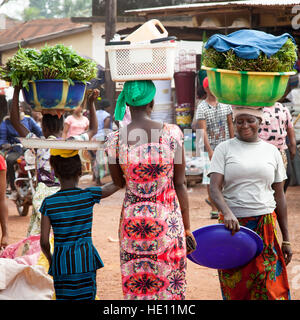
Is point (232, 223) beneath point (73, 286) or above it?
above

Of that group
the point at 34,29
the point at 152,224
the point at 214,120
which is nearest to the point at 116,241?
the point at 214,120

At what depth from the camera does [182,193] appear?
361 cm

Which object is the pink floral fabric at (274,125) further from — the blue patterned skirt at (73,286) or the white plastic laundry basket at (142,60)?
the blue patterned skirt at (73,286)

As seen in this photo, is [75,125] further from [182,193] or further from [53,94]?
[182,193]

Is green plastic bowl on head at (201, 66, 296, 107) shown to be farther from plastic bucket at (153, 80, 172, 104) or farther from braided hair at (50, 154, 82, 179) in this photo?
plastic bucket at (153, 80, 172, 104)

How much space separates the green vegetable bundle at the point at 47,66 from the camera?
4.79 m

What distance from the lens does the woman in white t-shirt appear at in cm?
393

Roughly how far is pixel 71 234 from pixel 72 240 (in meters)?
0.04

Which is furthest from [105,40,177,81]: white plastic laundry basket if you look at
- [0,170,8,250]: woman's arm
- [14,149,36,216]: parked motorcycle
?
[14,149,36,216]: parked motorcycle

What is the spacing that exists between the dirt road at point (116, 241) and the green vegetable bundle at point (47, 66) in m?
2.05

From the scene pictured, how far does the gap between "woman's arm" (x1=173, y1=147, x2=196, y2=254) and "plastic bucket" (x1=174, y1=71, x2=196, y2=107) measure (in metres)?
9.56

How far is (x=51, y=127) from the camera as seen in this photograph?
5.21 metres
